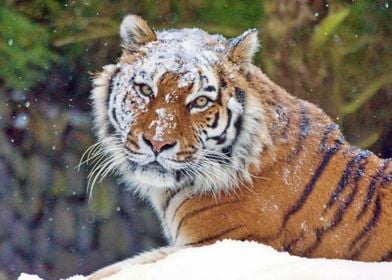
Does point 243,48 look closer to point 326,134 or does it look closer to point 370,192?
point 326,134

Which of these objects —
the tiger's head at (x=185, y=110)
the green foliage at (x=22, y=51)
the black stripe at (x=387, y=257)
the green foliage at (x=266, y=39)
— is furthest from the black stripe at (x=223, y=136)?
the green foliage at (x=22, y=51)

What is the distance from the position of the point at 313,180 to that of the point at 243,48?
1.73 feet

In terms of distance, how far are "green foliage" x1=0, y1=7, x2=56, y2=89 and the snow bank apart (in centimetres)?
197

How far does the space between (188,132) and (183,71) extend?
211 millimetres

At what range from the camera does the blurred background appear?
442cm

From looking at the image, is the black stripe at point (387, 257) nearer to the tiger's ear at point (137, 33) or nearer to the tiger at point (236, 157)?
the tiger at point (236, 157)

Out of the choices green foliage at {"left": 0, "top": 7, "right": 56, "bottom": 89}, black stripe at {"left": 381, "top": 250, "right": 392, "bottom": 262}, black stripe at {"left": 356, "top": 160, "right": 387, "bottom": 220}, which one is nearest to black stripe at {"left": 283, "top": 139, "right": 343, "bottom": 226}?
black stripe at {"left": 356, "top": 160, "right": 387, "bottom": 220}

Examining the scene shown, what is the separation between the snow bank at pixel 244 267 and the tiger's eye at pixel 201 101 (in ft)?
1.92

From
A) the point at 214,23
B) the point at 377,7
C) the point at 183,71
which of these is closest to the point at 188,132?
the point at 183,71

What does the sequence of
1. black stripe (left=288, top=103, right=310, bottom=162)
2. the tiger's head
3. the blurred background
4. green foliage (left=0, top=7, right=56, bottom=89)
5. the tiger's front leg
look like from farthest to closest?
the blurred background, green foliage (left=0, top=7, right=56, bottom=89), black stripe (left=288, top=103, right=310, bottom=162), the tiger's head, the tiger's front leg

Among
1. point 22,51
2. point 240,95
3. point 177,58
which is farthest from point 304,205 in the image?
point 22,51

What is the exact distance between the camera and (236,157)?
123 inches

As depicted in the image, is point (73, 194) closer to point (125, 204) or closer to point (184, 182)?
point (125, 204)

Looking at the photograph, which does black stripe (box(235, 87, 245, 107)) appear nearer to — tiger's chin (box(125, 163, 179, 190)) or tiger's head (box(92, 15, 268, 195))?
tiger's head (box(92, 15, 268, 195))
